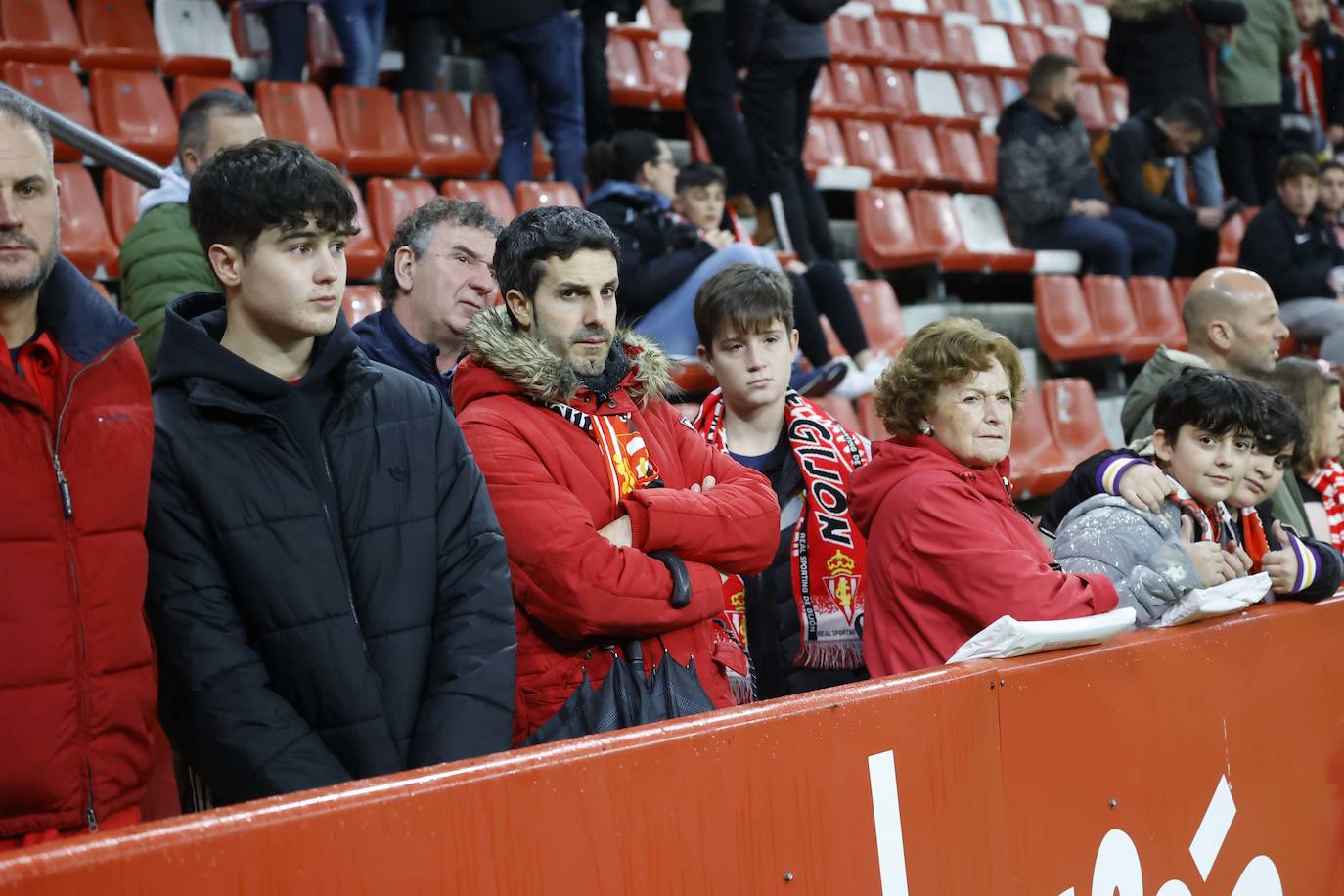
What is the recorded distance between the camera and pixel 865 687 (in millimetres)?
2168

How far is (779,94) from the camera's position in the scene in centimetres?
707

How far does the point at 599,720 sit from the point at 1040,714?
730 millimetres

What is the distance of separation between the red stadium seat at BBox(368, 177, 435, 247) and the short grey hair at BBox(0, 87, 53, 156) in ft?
13.7

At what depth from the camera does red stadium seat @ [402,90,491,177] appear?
22.7 feet

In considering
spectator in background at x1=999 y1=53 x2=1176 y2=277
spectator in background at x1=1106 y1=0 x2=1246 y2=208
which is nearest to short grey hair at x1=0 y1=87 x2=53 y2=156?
spectator in background at x1=999 y1=53 x2=1176 y2=277

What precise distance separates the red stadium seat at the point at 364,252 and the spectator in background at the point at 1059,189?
3.87m

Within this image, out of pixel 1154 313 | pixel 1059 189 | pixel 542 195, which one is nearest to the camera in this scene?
pixel 542 195

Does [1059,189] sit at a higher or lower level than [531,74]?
lower

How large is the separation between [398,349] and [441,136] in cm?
399

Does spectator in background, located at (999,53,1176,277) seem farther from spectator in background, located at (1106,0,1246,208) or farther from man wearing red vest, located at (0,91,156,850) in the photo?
man wearing red vest, located at (0,91,156,850)

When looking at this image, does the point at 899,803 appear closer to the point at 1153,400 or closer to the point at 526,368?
the point at 526,368

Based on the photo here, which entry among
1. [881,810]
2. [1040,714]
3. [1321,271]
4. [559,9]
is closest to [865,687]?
[881,810]

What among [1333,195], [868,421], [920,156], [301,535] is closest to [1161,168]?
[1333,195]

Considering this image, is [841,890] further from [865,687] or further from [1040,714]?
[1040,714]
